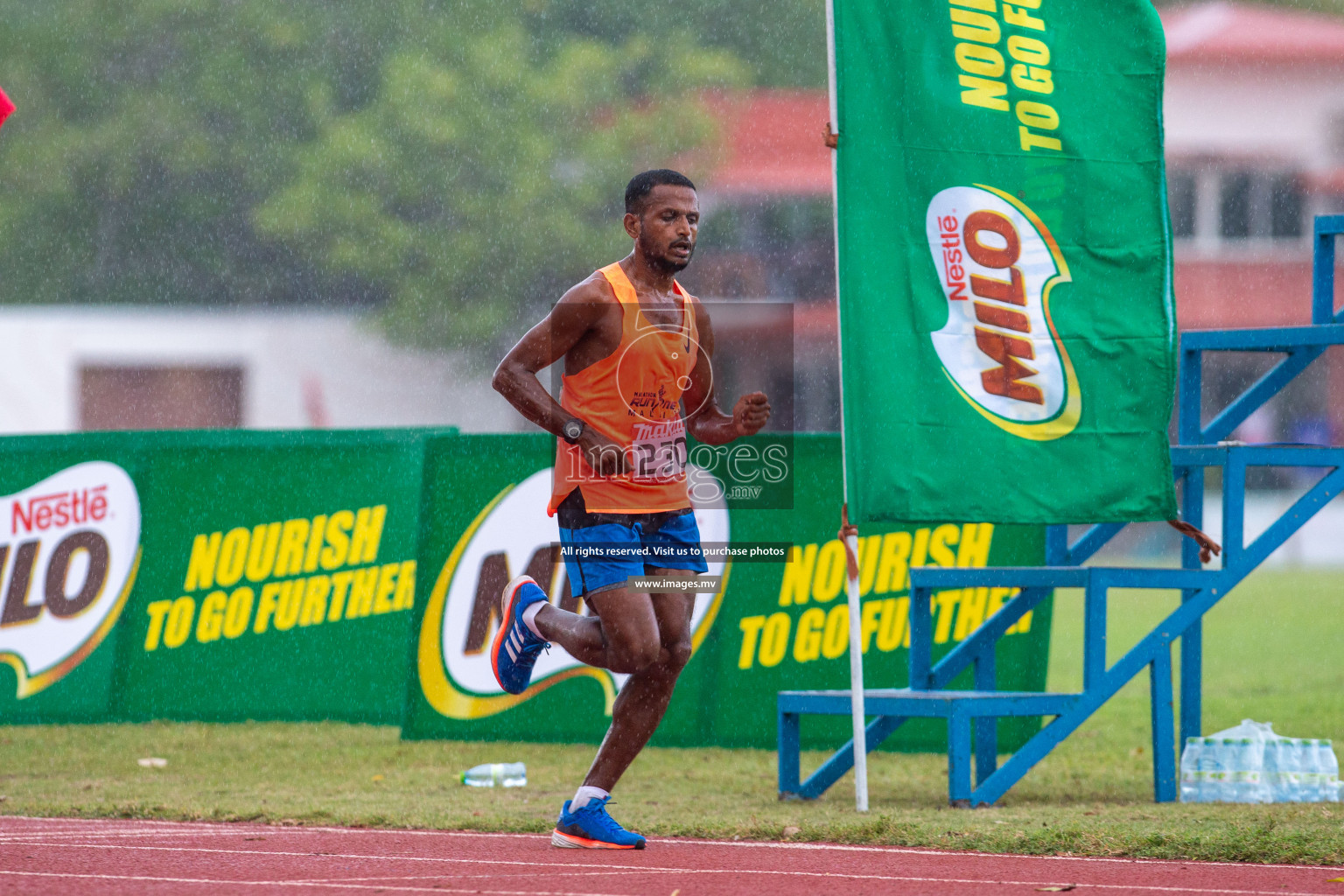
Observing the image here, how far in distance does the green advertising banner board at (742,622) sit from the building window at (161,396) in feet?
93.4

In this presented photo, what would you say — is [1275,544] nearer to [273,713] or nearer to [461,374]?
[273,713]

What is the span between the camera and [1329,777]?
831 cm

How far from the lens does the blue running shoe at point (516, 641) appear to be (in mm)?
6957

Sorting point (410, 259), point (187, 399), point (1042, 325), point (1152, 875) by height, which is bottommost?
point (1152, 875)

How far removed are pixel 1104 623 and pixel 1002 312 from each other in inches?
54.2

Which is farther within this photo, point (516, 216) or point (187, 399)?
point (187, 399)

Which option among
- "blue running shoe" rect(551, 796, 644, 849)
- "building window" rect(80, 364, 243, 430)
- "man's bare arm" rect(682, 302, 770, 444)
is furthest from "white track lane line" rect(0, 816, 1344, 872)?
"building window" rect(80, 364, 243, 430)

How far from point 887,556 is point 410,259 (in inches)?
1069

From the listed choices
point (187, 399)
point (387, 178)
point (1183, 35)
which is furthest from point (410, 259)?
point (1183, 35)

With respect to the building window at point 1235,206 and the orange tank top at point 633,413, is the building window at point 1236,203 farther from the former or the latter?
the orange tank top at point 633,413

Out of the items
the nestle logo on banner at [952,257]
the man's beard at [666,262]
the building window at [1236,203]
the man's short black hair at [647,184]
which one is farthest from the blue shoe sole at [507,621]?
the building window at [1236,203]

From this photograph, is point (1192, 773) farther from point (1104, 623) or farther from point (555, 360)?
point (555, 360)

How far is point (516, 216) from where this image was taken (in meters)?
36.0

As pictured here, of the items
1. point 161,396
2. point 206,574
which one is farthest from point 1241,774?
point 161,396
